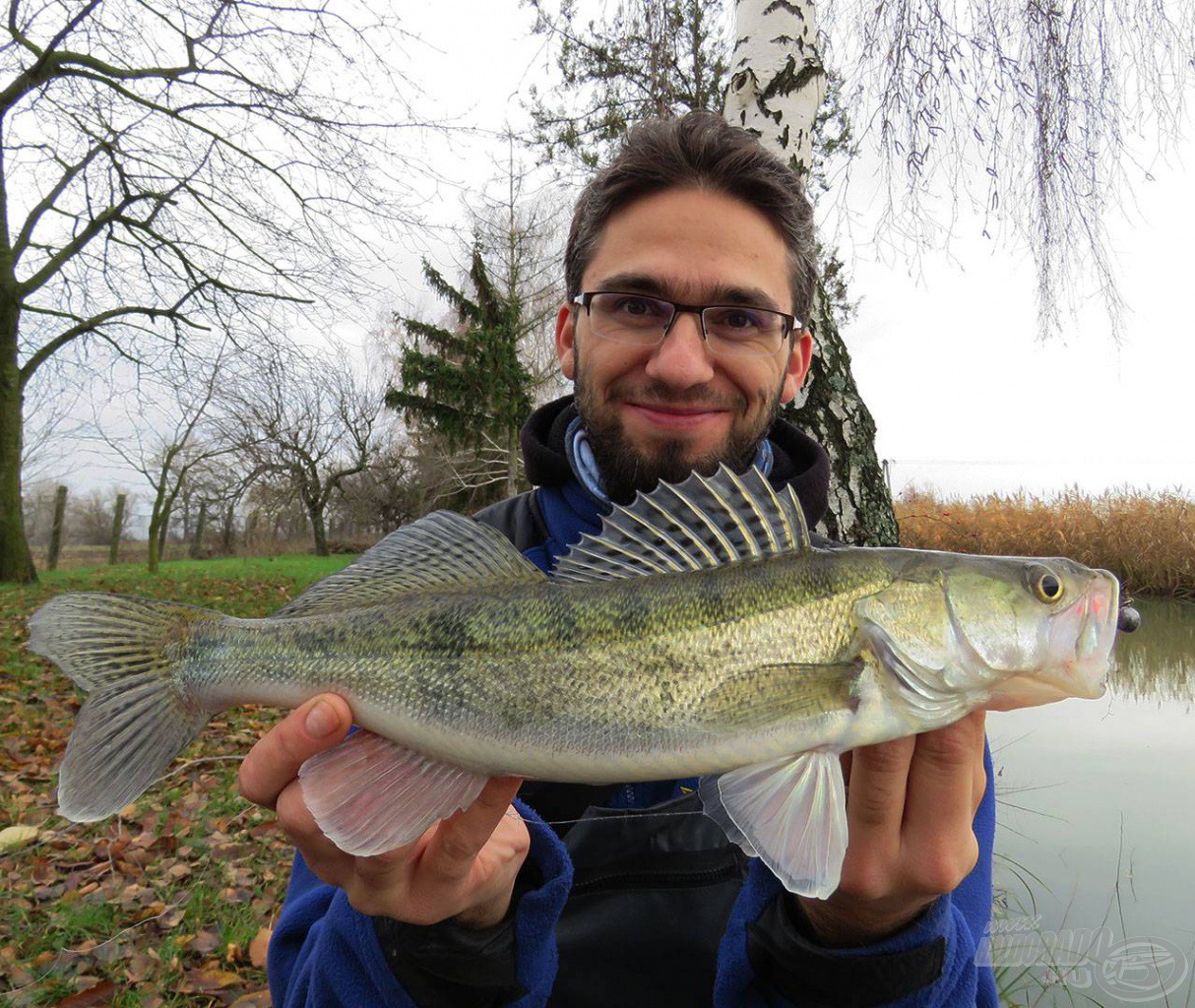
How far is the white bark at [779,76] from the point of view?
167 inches

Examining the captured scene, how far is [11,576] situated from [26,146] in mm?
8091

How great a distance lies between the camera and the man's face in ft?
8.86

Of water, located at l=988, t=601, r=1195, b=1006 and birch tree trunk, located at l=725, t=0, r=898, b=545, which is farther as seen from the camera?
birch tree trunk, located at l=725, t=0, r=898, b=545

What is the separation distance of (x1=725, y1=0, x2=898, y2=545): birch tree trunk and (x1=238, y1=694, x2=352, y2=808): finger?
3.10m

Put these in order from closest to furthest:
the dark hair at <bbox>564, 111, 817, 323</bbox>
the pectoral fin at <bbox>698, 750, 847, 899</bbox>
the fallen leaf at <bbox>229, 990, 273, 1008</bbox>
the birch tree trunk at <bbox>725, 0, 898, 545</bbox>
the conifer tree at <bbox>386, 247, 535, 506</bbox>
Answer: the pectoral fin at <bbox>698, 750, 847, 899</bbox>
the dark hair at <bbox>564, 111, 817, 323</bbox>
the fallen leaf at <bbox>229, 990, 273, 1008</bbox>
the birch tree trunk at <bbox>725, 0, 898, 545</bbox>
the conifer tree at <bbox>386, 247, 535, 506</bbox>

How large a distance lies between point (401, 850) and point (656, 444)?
1.62m

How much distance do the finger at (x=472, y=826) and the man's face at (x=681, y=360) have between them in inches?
54.5

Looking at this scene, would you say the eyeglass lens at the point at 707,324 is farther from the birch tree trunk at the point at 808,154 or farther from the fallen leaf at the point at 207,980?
the fallen leaf at the point at 207,980

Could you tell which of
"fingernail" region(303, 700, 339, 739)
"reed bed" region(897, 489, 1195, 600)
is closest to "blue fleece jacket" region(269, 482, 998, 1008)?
"fingernail" region(303, 700, 339, 739)

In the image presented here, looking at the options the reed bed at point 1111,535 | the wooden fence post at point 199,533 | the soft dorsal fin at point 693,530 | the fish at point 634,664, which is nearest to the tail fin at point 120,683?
the fish at point 634,664

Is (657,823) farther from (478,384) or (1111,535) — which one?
(478,384)

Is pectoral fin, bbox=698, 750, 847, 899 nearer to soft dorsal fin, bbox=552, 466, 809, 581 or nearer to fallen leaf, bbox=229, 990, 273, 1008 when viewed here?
soft dorsal fin, bbox=552, 466, 809, 581

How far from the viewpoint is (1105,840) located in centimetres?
482

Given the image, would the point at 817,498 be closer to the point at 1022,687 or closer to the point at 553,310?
the point at 1022,687
